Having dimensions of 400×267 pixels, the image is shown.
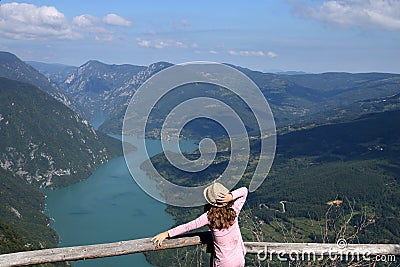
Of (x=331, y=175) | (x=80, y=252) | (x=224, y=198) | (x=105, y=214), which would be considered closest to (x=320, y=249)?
(x=224, y=198)

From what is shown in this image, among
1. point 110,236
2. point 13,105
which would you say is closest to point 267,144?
point 110,236

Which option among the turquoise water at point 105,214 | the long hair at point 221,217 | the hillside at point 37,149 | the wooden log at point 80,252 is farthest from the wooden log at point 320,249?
the hillside at point 37,149

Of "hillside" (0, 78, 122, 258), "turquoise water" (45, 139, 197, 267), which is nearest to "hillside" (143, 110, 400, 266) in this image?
"turquoise water" (45, 139, 197, 267)

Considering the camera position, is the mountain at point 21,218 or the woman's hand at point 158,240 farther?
the mountain at point 21,218

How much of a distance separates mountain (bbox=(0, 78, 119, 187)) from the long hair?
142m

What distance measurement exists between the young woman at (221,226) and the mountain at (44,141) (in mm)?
141906

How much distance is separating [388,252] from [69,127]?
182 metres

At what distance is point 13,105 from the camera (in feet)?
552

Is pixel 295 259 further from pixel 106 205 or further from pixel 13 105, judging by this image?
pixel 13 105

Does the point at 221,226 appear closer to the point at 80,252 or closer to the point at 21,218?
the point at 80,252

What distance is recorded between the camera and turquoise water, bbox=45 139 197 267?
7381cm

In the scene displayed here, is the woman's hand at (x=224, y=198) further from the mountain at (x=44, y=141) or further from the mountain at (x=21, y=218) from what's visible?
the mountain at (x=44, y=141)

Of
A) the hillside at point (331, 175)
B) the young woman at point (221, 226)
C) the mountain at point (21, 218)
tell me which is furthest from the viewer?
the hillside at point (331, 175)

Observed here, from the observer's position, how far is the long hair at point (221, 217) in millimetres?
3307
